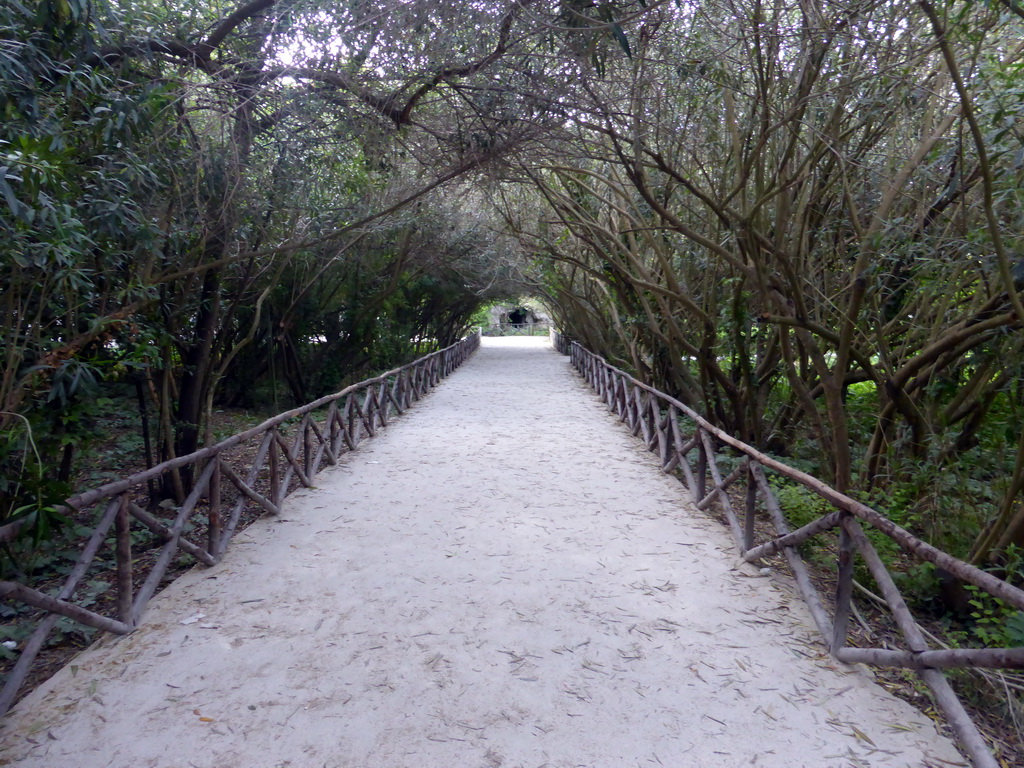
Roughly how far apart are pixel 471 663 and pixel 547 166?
5378mm

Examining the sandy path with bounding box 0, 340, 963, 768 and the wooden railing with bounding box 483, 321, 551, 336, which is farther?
the wooden railing with bounding box 483, 321, 551, 336

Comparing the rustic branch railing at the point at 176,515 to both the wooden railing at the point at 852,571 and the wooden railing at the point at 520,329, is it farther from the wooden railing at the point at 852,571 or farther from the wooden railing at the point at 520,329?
the wooden railing at the point at 520,329

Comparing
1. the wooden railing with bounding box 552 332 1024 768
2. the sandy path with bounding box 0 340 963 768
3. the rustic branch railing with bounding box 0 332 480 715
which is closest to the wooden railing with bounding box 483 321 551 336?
the rustic branch railing with bounding box 0 332 480 715

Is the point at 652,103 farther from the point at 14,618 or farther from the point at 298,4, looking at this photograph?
the point at 14,618

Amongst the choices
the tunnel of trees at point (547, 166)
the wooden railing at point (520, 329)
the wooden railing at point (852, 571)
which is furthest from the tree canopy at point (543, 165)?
the wooden railing at point (520, 329)

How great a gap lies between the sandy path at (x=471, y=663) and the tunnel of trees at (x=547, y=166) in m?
1.00

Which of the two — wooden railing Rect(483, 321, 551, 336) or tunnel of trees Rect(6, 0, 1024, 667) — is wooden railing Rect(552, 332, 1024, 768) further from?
wooden railing Rect(483, 321, 551, 336)

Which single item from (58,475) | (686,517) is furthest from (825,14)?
(58,475)

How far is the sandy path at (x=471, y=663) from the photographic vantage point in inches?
110

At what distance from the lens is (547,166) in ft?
24.2

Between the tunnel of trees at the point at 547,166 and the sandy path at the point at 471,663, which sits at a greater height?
the tunnel of trees at the point at 547,166

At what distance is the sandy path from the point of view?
9.18 ft

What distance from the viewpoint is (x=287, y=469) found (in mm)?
6352

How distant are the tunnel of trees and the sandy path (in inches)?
39.3
